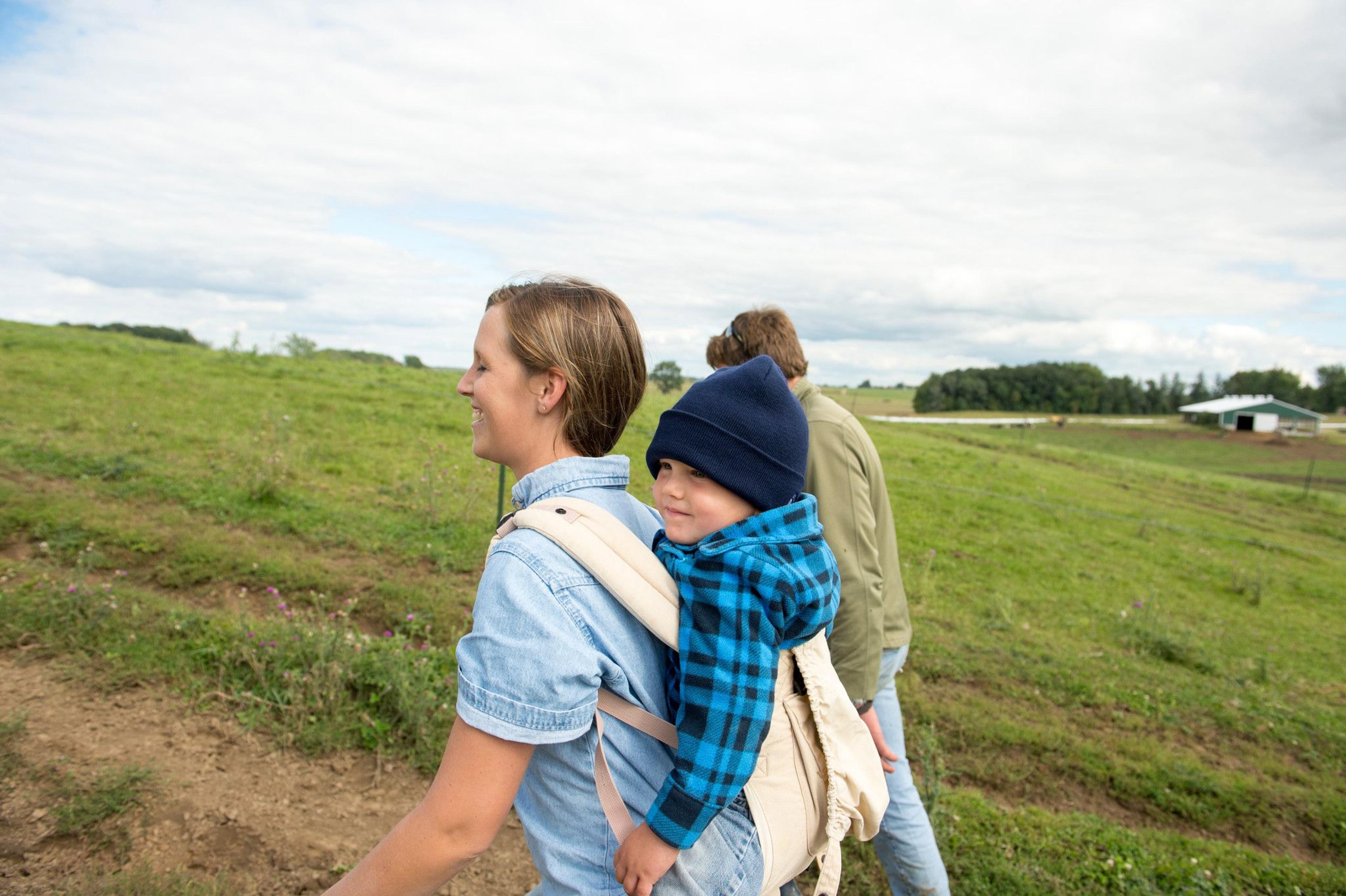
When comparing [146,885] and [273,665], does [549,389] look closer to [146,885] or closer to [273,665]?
[146,885]

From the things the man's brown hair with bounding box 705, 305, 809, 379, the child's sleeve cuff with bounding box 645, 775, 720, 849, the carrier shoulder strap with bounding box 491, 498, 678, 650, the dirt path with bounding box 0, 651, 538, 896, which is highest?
the man's brown hair with bounding box 705, 305, 809, 379

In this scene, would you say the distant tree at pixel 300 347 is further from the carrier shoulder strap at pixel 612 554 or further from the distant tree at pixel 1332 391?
the distant tree at pixel 1332 391

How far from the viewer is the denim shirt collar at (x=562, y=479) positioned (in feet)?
4.65

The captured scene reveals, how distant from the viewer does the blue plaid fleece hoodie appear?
4.14 ft

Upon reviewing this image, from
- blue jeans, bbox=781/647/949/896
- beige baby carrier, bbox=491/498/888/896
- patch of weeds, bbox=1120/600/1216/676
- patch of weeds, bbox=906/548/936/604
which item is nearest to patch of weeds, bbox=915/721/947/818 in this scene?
blue jeans, bbox=781/647/949/896

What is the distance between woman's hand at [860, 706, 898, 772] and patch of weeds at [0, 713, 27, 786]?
3238 mm

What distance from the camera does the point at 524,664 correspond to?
1.14 m

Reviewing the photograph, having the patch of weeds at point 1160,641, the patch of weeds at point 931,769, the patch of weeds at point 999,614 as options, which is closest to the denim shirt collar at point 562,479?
the patch of weeds at point 931,769

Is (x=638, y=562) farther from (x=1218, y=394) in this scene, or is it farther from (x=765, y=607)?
(x=1218, y=394)

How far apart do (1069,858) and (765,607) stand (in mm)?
3223

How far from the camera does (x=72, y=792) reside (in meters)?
2.91

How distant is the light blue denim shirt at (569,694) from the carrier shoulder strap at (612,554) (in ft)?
0.09

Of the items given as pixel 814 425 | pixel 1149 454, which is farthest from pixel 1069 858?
pixel 1149 454

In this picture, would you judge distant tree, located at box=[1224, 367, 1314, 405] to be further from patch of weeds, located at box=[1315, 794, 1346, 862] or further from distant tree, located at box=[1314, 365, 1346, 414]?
patch of weeds, located at box=[1315, 794, 1346, 862]
